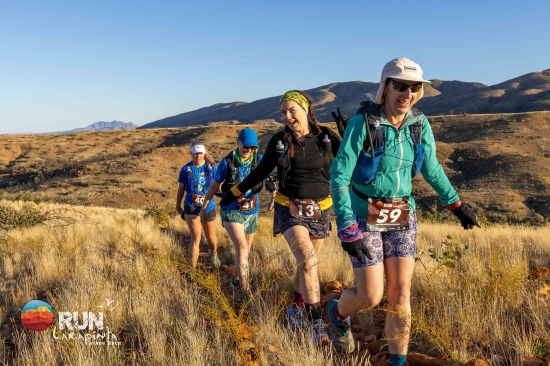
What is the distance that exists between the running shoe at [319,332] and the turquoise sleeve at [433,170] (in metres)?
Answer: 1.50

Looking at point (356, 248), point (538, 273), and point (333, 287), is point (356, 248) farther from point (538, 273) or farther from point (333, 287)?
point (538, 273)

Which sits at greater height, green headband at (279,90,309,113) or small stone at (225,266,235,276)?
green headband at (279,90,309,113)

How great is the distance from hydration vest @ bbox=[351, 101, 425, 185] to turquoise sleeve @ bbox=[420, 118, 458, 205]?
67mm

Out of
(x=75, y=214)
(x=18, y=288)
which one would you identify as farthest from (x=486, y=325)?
(x=75, y=214)

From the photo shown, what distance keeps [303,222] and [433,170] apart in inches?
49.1

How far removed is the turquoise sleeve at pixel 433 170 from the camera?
9.29 ft

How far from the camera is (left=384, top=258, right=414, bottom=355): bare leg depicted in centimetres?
272

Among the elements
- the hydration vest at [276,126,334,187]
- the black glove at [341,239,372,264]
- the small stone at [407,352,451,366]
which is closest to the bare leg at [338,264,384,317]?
the black glove at [341,239,372,264]

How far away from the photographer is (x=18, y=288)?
4582mm

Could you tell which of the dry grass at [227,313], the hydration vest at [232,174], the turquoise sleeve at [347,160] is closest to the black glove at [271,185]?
the hydration vest at [232,174]

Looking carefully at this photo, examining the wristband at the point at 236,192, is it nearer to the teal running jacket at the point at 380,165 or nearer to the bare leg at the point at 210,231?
the teal running jacket at the point at 380,165

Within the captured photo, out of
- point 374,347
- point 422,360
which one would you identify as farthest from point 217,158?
point 422,360

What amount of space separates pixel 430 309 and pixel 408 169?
1.72m

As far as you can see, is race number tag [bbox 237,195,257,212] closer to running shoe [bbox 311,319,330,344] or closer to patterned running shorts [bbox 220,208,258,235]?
patterned running shorts [bbox 220,208,258,235]
